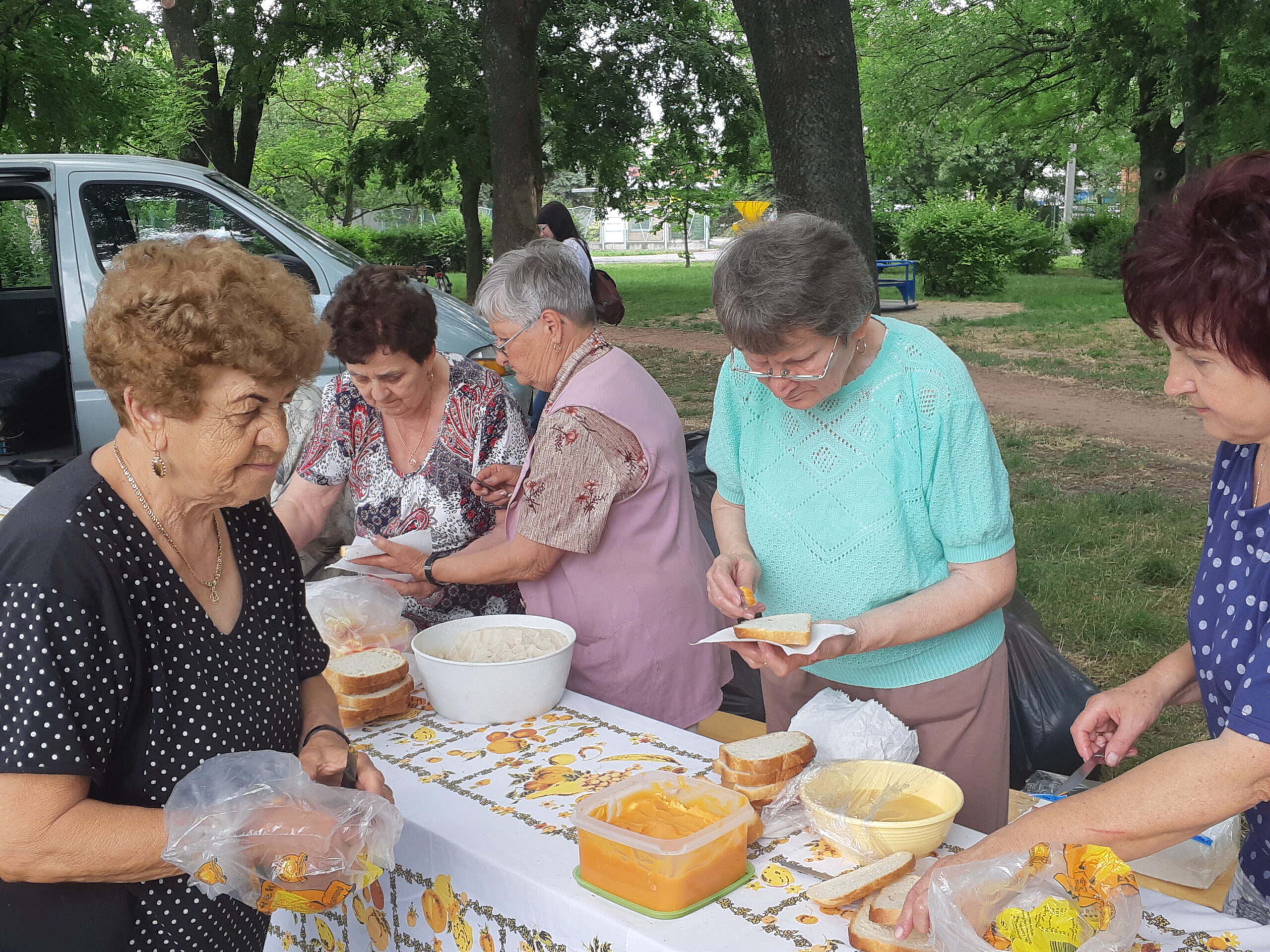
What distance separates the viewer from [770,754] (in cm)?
176

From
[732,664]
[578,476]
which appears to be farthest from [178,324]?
[732,664]

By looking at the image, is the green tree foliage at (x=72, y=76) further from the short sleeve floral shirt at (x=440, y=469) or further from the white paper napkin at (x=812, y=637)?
the white paper napkin at (x=812, y=637)

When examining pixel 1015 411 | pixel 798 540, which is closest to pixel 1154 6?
pixel 1015 411

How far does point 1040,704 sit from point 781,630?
174cm

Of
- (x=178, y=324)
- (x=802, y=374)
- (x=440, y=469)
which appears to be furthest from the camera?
(x=440, y=469)

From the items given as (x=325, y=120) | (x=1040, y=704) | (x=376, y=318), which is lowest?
(x=1040, y=704)

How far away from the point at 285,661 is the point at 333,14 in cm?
1184

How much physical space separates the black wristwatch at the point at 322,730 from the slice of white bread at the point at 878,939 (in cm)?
87

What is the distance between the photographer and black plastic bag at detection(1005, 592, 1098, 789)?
312 centimetres

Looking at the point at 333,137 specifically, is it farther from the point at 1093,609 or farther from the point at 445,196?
the point at 1093,609

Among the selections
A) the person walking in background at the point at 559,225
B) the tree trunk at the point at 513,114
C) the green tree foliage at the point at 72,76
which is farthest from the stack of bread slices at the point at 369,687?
the tree trunk at the point at 513,114

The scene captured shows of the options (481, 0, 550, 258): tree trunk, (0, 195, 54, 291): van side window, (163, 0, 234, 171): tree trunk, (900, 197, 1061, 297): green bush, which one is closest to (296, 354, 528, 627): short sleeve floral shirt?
(0, 195, 54, 291): van side window

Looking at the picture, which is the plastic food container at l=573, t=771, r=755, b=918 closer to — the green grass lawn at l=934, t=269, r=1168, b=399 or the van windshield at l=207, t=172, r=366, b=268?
the van windshield at l=207, t=172, r=366, b=268

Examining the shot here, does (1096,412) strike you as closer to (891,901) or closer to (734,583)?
(734,583)
